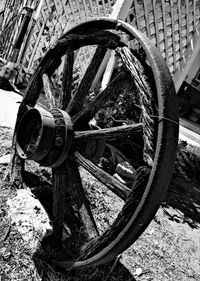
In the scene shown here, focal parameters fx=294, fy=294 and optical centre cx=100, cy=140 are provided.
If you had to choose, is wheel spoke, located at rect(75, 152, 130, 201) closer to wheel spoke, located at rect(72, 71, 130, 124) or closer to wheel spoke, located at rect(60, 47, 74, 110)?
wheel spoke, located at rect(72, 71, 130, 124)

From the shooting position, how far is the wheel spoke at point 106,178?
156cm

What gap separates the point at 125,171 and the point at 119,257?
1.45m

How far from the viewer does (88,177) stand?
2945 mm

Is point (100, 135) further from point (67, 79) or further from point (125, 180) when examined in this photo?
point (125, 180)

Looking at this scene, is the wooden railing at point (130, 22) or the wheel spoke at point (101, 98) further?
the wooden railing at point (130, 22)

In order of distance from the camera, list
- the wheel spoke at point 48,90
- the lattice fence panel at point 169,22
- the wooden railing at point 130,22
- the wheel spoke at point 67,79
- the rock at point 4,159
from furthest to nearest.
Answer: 1. the wooden railing at point 130,22
2. the lattice fence panel at point 169,22
3. the rock at point 4,159
4. the wheel spoke at point 48,90
5. the wheel spoke at point 67,79

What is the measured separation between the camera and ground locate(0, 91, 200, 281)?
1.71 metres

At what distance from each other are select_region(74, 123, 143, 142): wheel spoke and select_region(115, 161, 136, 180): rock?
1.59 m

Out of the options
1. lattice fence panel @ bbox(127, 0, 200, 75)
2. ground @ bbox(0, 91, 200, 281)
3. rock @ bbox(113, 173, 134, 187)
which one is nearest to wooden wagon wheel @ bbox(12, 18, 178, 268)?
ground @ bbox(0, 91, 200, 281)

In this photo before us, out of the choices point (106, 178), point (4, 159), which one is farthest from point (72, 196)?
point (4, 159)

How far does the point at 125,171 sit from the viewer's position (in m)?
3.38

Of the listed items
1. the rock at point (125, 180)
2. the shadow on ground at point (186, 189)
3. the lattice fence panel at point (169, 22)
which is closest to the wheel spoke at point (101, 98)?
the rock at point (125, 180)

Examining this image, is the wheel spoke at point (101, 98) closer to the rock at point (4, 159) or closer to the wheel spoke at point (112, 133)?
the wheel spoke at point (112, 133)

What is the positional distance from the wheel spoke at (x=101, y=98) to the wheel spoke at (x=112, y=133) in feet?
0.40
